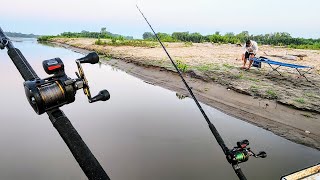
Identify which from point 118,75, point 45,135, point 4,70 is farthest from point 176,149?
point 4,70

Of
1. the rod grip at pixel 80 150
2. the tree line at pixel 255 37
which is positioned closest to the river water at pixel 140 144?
the rod grip at pixel 80 150

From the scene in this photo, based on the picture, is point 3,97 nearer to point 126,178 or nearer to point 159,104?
point 159,104

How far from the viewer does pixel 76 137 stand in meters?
2.05

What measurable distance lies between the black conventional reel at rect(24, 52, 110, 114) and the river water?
280 centimetres

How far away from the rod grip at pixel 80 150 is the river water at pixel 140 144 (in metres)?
2.75

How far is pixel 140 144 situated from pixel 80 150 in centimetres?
406

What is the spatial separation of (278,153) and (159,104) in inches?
167

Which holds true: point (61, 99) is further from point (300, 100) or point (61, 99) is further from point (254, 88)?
point (254, 88)

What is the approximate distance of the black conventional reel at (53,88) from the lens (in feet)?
6.65

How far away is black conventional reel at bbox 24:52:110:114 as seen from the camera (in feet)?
6.65

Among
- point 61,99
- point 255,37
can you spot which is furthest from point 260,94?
Answer: point 255,37

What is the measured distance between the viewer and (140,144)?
234 inches

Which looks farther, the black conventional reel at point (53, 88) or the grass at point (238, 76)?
the grass at point (238, 76)

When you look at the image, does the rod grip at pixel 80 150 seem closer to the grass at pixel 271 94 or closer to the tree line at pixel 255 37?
the grass at pixel 271 94
